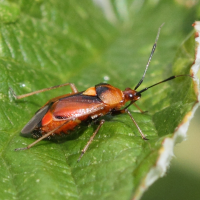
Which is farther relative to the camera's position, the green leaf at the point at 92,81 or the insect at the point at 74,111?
the insect at the point at 74,111

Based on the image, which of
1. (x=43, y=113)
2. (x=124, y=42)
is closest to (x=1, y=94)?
(x=43, y=113)

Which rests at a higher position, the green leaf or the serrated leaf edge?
the green leaf

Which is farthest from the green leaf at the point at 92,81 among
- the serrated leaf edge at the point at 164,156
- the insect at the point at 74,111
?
the insect at the point at 74,111

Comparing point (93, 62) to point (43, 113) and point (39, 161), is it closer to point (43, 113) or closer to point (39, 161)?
point (43, 113)

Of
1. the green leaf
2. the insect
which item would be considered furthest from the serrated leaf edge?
the insect

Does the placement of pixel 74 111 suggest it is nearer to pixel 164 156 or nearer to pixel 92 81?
pixel 92 81

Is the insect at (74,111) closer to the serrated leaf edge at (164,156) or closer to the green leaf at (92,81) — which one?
the green leaf at (92,81)

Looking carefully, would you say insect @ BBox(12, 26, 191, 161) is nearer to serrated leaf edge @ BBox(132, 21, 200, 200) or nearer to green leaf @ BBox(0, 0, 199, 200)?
green leaf @ BBox(0, 0, 199, 200)

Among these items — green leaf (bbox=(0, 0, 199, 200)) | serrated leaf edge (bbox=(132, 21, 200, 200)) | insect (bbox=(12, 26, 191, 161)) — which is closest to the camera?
serrated leaf edge (bbox=(132, 21, 200, 200))
